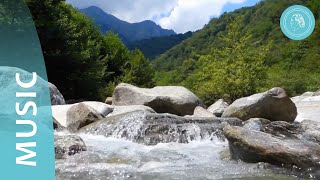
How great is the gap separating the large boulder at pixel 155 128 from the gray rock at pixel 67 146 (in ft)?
6.15

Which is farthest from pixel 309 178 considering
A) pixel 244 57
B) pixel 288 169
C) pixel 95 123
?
pixel 244 57

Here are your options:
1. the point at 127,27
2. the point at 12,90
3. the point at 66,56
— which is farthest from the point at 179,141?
the point at 127,27

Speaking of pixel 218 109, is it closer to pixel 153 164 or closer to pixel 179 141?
pixel 179 141

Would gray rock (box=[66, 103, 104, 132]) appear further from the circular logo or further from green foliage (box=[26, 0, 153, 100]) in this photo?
green foliage (box=[26, 0, 153, 100])

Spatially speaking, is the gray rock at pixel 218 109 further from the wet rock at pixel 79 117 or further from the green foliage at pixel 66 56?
the green foliage at pixel 66 56

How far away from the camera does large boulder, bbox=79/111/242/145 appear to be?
9.41 metres

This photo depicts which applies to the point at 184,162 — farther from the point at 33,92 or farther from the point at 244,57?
the point at 244,57

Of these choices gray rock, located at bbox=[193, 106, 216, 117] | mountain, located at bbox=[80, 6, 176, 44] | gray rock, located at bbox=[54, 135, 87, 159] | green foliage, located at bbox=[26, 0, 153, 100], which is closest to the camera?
gray rock, located at bbox=[54, 135, 87, 159]

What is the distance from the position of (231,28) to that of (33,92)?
19.4 meters

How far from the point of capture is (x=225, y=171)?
6.12 m

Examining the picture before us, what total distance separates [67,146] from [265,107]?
23.1 ft

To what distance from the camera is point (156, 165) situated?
6.52 metres

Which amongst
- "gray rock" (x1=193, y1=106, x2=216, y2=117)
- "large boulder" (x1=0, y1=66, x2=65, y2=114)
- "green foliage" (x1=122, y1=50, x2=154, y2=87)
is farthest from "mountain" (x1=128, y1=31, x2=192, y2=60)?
"gray rock" (x1=193, y1=106, x2=216, y2=117)

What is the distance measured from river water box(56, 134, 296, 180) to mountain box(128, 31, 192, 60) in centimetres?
11955
